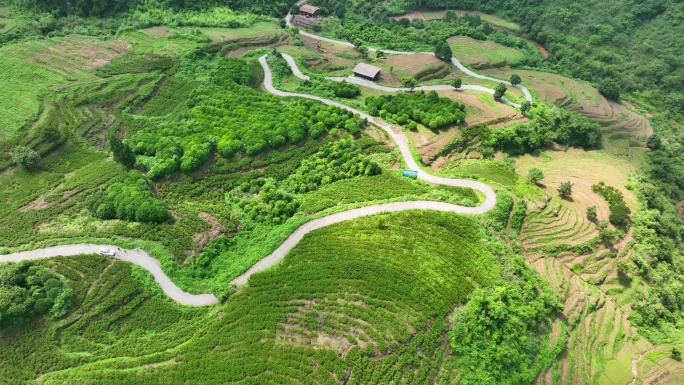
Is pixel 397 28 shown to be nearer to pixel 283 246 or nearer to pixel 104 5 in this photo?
pixel 104 5

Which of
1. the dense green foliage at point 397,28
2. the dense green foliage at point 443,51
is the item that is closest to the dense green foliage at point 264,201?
the dense green foliage at point 443,51

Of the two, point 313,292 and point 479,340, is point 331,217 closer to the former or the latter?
point 313,292

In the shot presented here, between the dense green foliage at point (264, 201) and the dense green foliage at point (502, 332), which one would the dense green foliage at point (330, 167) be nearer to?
the dense green foliage at point (264, 201)

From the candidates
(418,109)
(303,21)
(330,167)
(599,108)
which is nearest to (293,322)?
(330,167)

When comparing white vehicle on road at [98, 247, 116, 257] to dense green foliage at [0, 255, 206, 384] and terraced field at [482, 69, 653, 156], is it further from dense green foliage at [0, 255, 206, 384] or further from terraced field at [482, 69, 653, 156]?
terraced field at [482, 69, 653, 156]

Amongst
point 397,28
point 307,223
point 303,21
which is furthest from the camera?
point 397,28

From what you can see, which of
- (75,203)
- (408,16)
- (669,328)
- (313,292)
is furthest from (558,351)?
(408,16)

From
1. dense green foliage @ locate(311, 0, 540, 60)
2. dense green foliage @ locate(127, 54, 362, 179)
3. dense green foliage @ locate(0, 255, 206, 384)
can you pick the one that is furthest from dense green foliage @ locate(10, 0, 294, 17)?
dense green foliage @ locate(0, 255, 206, 384)
